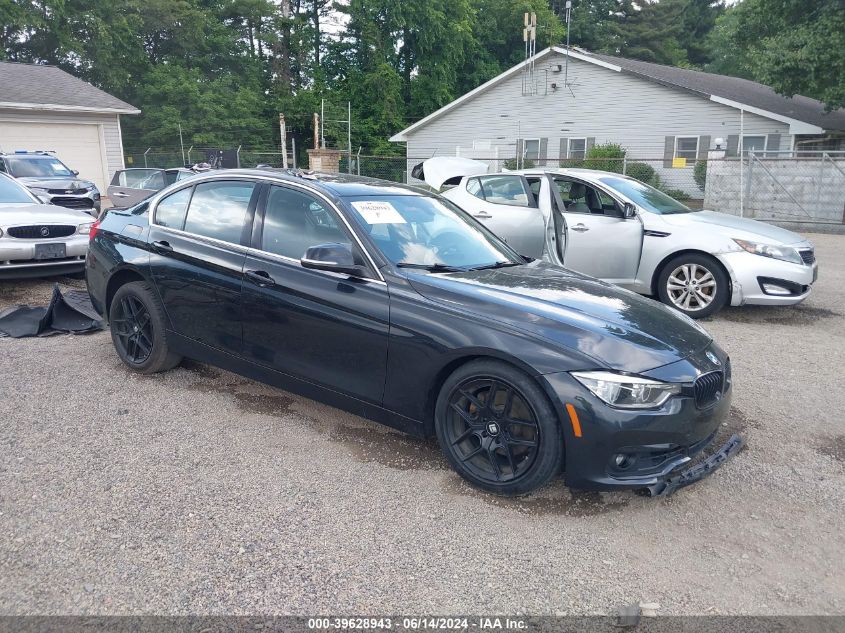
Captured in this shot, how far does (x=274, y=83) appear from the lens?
41.9 m

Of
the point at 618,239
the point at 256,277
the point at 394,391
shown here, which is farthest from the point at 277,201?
the point at 618,239

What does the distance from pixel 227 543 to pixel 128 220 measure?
3237 millimetres

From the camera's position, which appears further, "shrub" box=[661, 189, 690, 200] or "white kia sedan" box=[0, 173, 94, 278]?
"shrub" box=[661, 189, 690, 200]

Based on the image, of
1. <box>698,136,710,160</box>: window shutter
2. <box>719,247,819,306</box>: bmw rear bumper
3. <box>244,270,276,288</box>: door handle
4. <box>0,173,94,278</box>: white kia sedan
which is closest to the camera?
<box>244,270,276,288</box>: door handle

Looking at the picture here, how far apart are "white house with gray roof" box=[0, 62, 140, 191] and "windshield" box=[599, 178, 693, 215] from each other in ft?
69.9

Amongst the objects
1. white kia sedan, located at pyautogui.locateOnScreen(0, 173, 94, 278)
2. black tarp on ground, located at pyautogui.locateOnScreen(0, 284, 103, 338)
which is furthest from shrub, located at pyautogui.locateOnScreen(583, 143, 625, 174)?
black tarp on ground, located at pyautogui.locateOnScreen(0, 284, 103, 338)

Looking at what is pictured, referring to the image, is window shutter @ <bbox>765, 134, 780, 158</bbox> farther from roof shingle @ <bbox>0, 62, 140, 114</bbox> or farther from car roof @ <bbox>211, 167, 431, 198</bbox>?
roof shingle @ <bbox>0, 62, 140, 114</bbox>

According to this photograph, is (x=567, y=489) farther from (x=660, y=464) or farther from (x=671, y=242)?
(x=671, y=242)

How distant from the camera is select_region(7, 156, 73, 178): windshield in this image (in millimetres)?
16219

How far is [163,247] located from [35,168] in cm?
1430

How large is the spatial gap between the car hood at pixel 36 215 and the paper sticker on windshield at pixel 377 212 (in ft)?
17.5

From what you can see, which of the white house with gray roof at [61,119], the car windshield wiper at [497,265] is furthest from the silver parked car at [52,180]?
the car windshield wiper at [497,265]

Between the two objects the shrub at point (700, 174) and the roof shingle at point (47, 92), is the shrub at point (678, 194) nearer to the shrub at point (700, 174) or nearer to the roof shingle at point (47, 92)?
the shrub at point (700, 174)

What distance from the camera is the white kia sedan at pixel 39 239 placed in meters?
7.50
